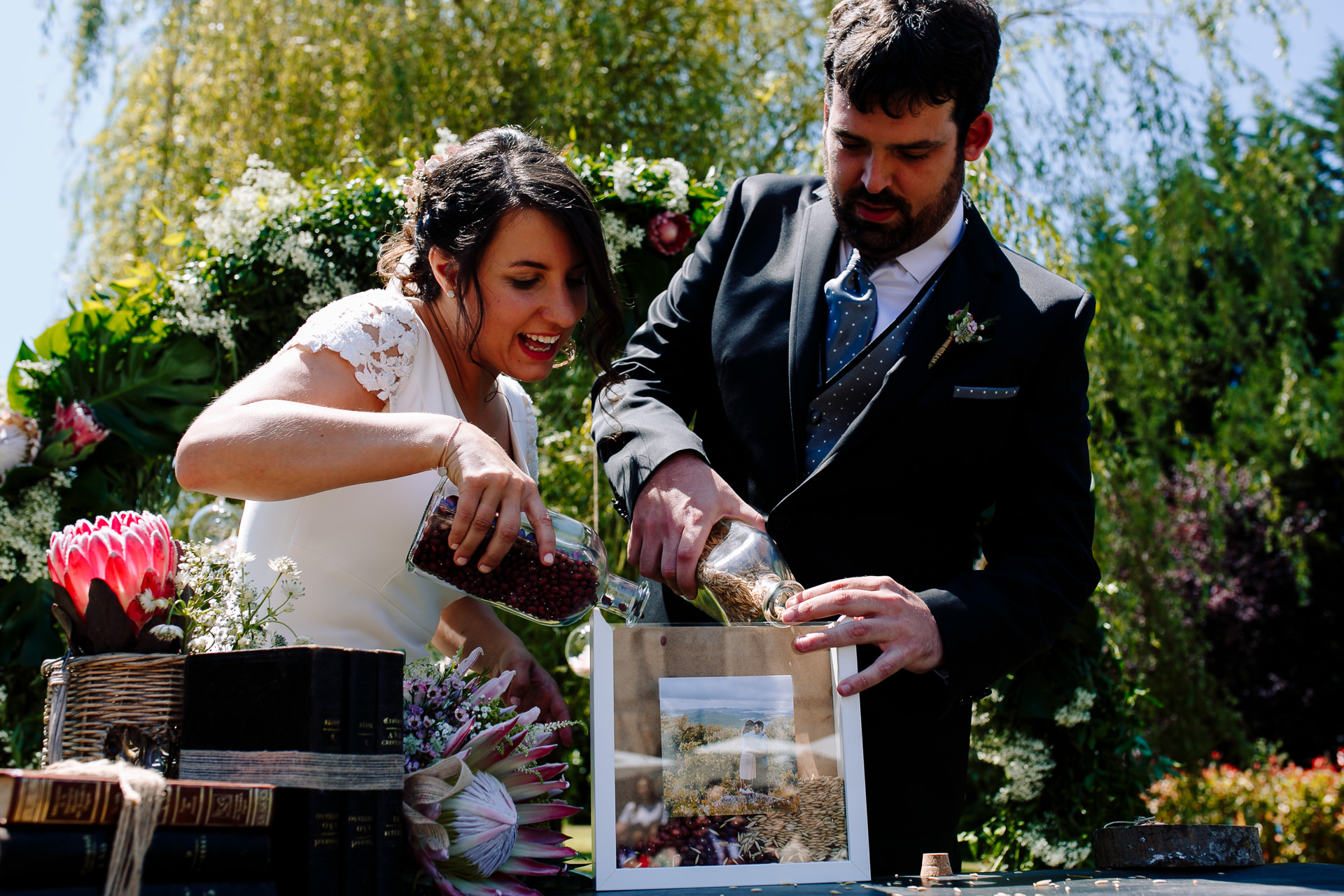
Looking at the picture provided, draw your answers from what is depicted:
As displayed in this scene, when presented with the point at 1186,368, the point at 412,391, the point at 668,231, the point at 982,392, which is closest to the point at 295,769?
the point at 412,391

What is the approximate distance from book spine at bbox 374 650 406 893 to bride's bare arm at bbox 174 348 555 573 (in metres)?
0.27

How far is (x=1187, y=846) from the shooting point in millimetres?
1416

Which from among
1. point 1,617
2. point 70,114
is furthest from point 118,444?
point 70,114

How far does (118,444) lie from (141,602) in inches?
118

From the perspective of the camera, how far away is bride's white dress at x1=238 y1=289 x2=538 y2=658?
1751 millimetres

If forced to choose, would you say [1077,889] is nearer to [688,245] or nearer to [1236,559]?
[688,245]

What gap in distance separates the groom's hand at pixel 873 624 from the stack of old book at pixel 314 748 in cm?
53

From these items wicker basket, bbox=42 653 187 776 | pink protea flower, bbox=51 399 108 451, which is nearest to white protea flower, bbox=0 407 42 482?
pink protea flower, bbox=51 399 108 451

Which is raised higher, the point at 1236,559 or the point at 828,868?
the point at 1236,559

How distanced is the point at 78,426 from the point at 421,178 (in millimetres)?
2171

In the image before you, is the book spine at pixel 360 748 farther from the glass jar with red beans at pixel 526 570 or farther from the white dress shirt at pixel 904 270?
the white dress shirt at pixel 904 270

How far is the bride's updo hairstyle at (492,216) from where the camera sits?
6.11 feet

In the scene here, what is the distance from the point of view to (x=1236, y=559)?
39.0 ft

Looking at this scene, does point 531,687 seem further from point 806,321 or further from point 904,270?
point 904,270
